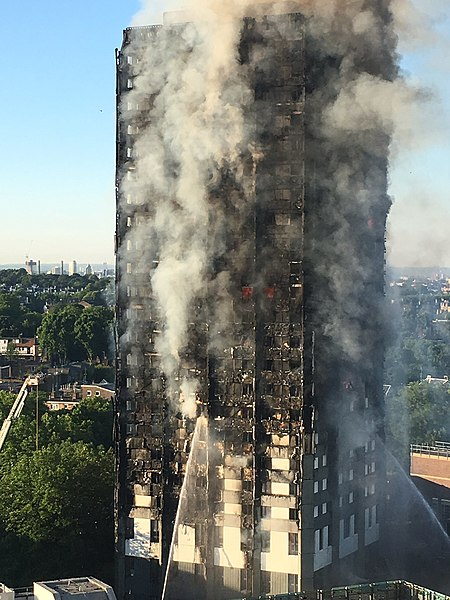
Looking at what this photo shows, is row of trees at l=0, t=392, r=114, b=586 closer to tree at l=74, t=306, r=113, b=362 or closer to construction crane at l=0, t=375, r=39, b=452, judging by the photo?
construction crane at l=0, t=375, r=39, b=452

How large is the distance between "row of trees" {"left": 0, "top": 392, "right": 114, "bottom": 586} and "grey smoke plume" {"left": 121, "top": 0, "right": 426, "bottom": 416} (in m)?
5.84

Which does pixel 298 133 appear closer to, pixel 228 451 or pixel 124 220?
pixel 124 220

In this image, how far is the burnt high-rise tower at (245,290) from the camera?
1099 inches

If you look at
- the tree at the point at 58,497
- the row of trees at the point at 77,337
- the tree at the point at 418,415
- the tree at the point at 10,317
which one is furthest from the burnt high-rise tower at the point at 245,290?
the tree at the point at 10,317

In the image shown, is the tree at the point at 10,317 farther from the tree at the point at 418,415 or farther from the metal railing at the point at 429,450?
the metal railing at the point at 429,450

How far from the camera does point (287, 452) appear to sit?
27.9 metres

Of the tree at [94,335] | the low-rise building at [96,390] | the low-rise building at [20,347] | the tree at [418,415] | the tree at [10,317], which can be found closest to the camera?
the tree at [418,415]

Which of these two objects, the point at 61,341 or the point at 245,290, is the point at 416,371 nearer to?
the point at 61,341

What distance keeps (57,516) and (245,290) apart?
9.26 meters

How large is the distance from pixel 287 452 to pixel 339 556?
3.44 meters

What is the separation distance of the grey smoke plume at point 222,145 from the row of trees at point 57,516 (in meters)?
5.84

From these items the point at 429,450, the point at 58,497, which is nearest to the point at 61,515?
→ the point at 58,497

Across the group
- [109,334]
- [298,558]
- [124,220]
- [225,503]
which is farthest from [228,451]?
[109,334]

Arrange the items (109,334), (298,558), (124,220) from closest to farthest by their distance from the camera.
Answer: (298,558), (124,220), (109,334)
